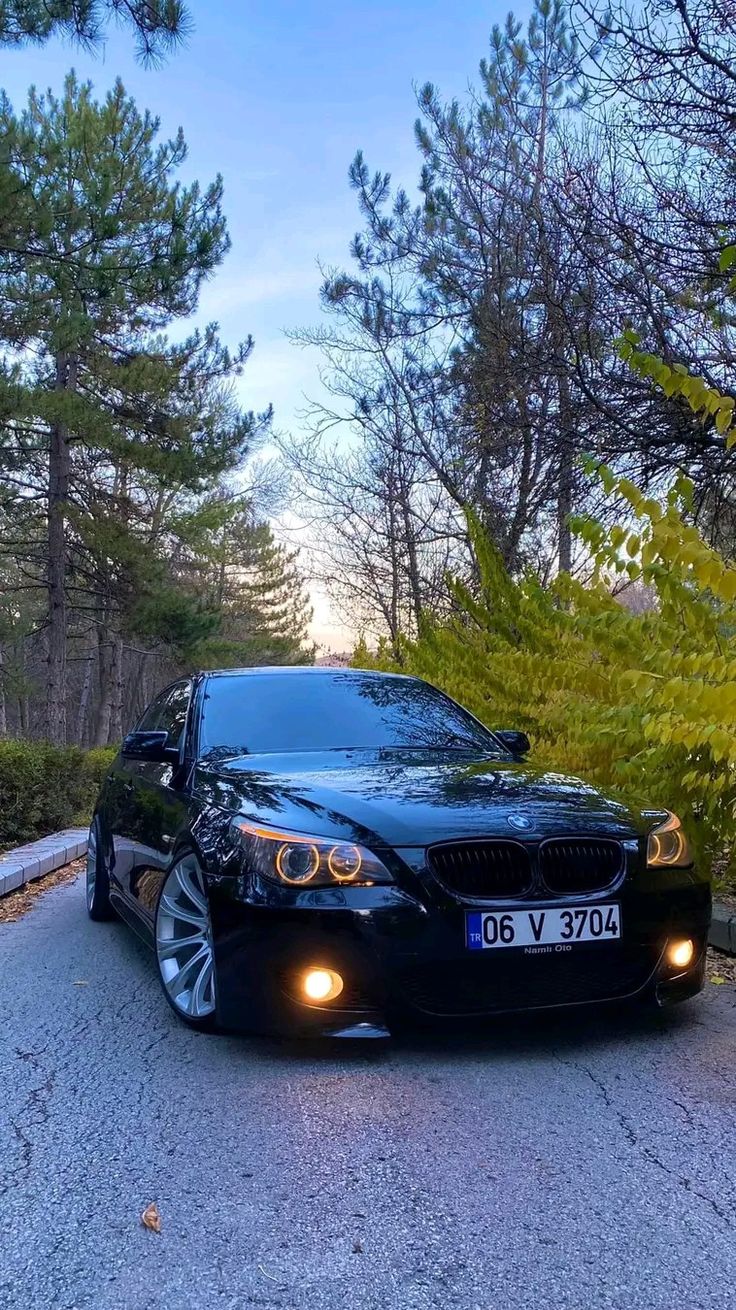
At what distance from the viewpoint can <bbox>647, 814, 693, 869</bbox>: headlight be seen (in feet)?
10.9

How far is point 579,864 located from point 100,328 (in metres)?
17.5

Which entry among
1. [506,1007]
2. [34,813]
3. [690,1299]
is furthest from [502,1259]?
[34,813]

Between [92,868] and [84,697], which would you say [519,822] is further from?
[84,697]

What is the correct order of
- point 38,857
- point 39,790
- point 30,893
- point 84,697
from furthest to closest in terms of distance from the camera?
Answer: point 84,697, point 39,790, point 38,857, point 30,893

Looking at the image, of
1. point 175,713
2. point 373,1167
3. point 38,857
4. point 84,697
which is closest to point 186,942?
point 373,1167

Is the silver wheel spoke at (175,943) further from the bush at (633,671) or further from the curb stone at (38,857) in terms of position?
the curb stone at (38,857)

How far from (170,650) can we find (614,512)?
16526 millimetres

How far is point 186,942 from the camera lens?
3.51m

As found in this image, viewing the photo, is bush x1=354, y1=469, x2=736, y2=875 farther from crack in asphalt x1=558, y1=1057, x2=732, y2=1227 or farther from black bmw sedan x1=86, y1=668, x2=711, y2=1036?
crack in asphalt x1=558, y1=1057, x2=732, y2=1227

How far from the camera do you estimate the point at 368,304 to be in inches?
634

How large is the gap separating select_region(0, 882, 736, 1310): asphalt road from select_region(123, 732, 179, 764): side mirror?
1089mm

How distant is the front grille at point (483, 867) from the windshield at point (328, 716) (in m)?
1.19

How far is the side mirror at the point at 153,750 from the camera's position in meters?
4.20

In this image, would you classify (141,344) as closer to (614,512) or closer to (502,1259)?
(614,512)
